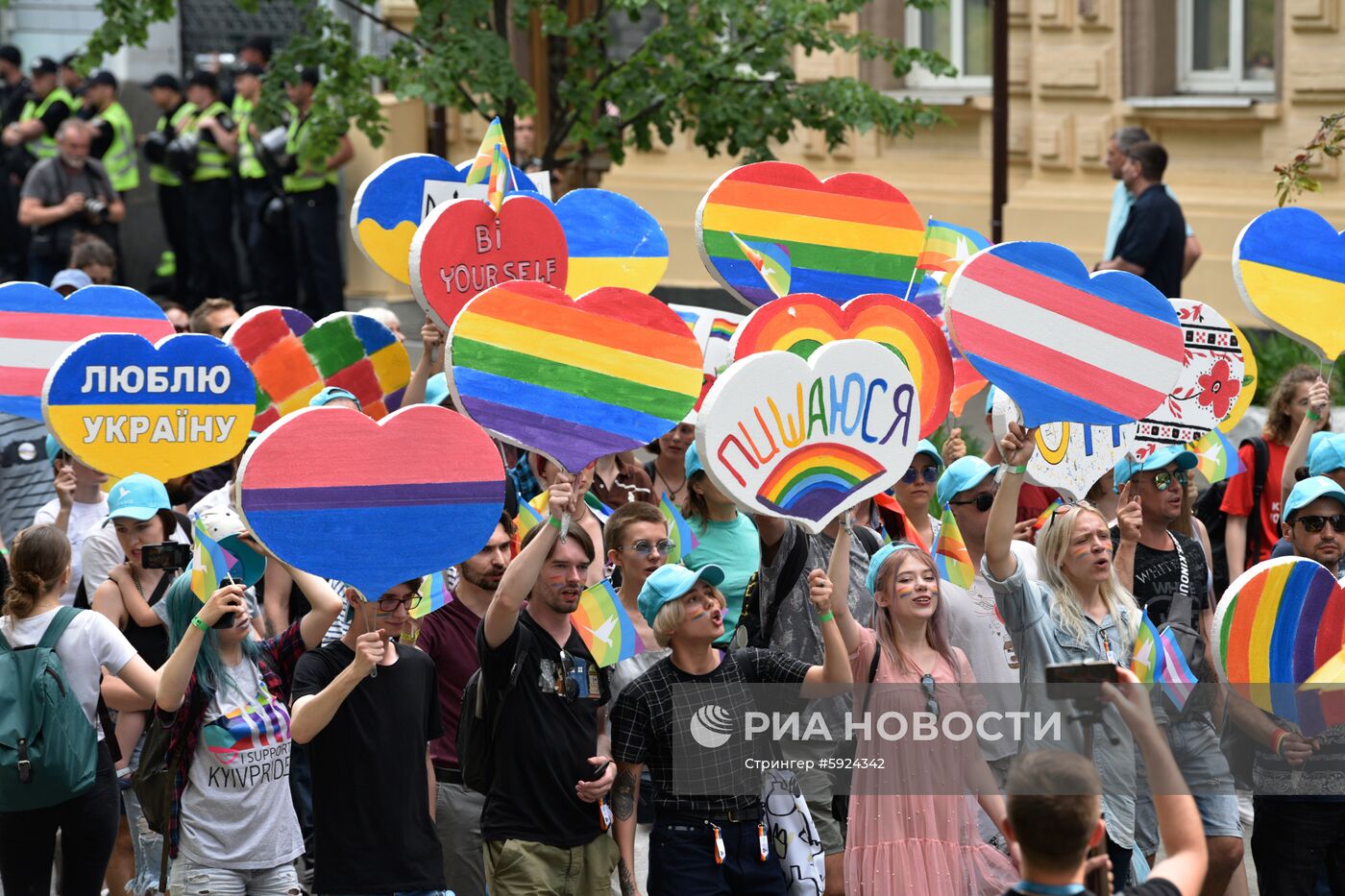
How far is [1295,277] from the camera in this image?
710 centimetres

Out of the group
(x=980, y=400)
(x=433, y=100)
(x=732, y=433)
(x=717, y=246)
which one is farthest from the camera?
(x=980, y=400)

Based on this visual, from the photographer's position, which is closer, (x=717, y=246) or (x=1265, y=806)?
(x=1265, y=806)

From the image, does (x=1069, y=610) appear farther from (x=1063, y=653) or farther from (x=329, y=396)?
(x=329, y=396)

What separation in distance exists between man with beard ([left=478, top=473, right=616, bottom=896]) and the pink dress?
0.71 m

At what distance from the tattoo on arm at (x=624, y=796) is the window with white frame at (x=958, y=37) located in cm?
1007

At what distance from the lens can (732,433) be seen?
5.37m

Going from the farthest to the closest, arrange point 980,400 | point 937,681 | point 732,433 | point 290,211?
point 290,211
point 980,400
point 937,681
point 732,433

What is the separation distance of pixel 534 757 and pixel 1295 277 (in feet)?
10.7

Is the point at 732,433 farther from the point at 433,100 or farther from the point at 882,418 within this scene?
the point at 433,100

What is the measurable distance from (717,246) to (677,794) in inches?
81.7

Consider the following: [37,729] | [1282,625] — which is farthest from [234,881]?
[1282,625]

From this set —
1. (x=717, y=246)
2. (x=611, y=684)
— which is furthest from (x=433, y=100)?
(x=611, y=684)

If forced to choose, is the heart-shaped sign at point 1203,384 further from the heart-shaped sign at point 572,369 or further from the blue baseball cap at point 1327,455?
the heart-shaped sign at point 572,369

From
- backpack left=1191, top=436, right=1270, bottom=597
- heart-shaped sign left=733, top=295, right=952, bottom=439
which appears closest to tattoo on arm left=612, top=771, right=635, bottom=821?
heart-shaped sign left=733, top=295, right=952, bottom=439
